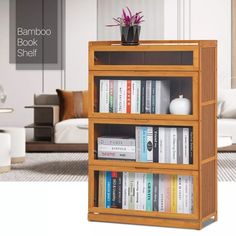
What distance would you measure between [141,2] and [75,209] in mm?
7120

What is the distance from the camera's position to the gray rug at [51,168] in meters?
8.63

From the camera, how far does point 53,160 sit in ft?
33.6

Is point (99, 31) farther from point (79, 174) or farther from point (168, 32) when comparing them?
point (79, 174)

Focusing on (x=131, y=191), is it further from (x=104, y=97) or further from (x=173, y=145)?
(x=104, y=97)

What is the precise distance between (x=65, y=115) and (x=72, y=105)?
0.19 m

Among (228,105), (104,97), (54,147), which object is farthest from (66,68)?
(104,97)

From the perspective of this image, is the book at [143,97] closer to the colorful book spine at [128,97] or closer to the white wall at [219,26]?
the colorful book spine at [128,97]

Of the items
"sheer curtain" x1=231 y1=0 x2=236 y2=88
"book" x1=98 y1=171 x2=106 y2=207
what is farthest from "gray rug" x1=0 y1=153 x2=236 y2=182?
"book" x1=98 y1=171 x2=106 y2=207

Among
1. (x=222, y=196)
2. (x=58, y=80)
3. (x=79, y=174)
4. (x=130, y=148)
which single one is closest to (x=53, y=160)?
(x=79, y=174)

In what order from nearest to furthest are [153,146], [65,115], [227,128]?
[153,146]
[227,128]
[65,115]

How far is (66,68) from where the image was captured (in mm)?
12836

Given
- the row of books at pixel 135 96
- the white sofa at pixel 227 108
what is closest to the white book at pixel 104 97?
the row of books at pixel 135 96

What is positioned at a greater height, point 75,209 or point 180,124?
point 180,124

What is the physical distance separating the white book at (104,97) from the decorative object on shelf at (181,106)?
503 mm
